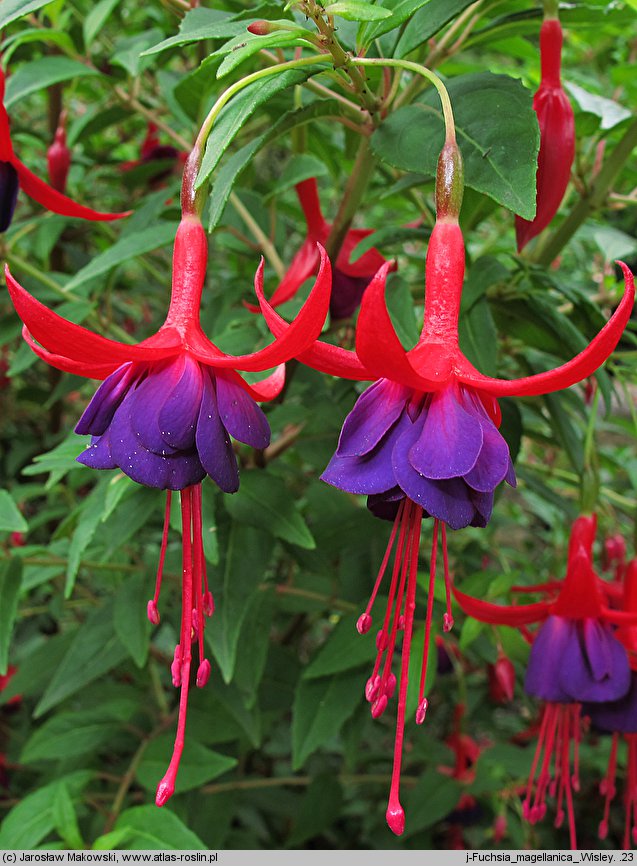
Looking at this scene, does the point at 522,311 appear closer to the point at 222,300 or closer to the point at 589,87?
the point at 222,300

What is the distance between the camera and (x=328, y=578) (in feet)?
3.26

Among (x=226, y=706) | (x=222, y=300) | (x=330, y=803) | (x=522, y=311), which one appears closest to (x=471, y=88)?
(x=522, y=311)

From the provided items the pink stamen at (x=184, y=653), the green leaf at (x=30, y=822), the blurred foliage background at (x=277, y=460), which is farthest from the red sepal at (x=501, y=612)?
the green leaf at (x=30, y=822)

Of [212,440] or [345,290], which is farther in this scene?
[345,290]

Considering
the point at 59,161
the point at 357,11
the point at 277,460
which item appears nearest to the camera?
the point at 357,11

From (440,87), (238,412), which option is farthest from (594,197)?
(238,412)

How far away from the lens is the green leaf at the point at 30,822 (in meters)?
0.83

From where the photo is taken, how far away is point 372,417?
0.45 meters

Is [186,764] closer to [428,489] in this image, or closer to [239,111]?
[428,489]

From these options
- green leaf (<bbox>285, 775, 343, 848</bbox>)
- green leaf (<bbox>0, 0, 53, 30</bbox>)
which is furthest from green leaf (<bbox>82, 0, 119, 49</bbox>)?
green leaf (<bbox>285, 775, 343, 848</bbox>)

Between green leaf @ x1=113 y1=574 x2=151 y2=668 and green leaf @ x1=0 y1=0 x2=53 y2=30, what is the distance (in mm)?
588

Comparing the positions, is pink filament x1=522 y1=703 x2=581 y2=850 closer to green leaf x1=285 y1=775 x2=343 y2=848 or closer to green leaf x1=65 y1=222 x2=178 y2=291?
green leaf x1=285 y1=775 x2=343 y2=848

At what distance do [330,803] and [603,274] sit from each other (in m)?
0.83

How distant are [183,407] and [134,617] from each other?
1.65ft
